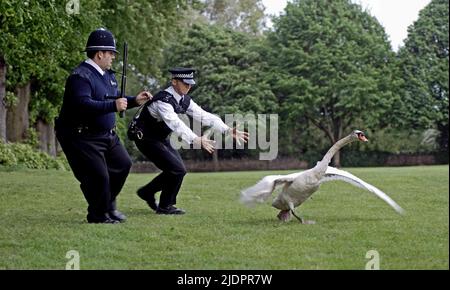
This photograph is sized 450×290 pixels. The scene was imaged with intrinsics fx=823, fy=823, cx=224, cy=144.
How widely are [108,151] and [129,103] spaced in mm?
762

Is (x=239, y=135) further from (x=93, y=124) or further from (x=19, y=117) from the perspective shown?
(x=19, y=117)

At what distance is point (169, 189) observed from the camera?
12.1m

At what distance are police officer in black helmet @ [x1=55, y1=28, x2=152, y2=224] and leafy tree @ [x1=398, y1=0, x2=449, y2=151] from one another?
5568 cm

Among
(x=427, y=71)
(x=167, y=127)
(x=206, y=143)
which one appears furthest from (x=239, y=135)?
(x=427, y=71)

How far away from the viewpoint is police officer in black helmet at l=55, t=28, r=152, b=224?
1045 centimetres

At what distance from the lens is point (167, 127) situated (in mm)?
11898

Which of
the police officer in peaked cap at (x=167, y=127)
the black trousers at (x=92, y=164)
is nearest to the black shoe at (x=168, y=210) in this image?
the police officer in peaked cap at (x=167, y=127)

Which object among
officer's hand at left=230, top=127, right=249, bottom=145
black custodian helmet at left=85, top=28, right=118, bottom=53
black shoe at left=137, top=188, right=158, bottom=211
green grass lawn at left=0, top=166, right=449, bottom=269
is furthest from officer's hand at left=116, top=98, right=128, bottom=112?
black shoe at left=137, top=188, right=158, bottom=211

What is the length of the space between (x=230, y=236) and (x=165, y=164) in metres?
2.72

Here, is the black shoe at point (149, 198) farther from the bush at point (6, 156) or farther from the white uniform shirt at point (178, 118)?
the bush at point (6, 156)

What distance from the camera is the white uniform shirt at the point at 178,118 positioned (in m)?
11.0

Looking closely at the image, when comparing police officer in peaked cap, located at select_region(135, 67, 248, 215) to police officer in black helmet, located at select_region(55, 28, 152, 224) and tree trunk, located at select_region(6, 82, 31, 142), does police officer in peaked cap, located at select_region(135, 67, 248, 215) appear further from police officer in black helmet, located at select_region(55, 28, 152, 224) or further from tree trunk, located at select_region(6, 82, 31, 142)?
tree trunk, located at select_region(6, 82, 31, 142)

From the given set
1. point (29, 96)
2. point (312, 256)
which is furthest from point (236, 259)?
point (29, 96)
